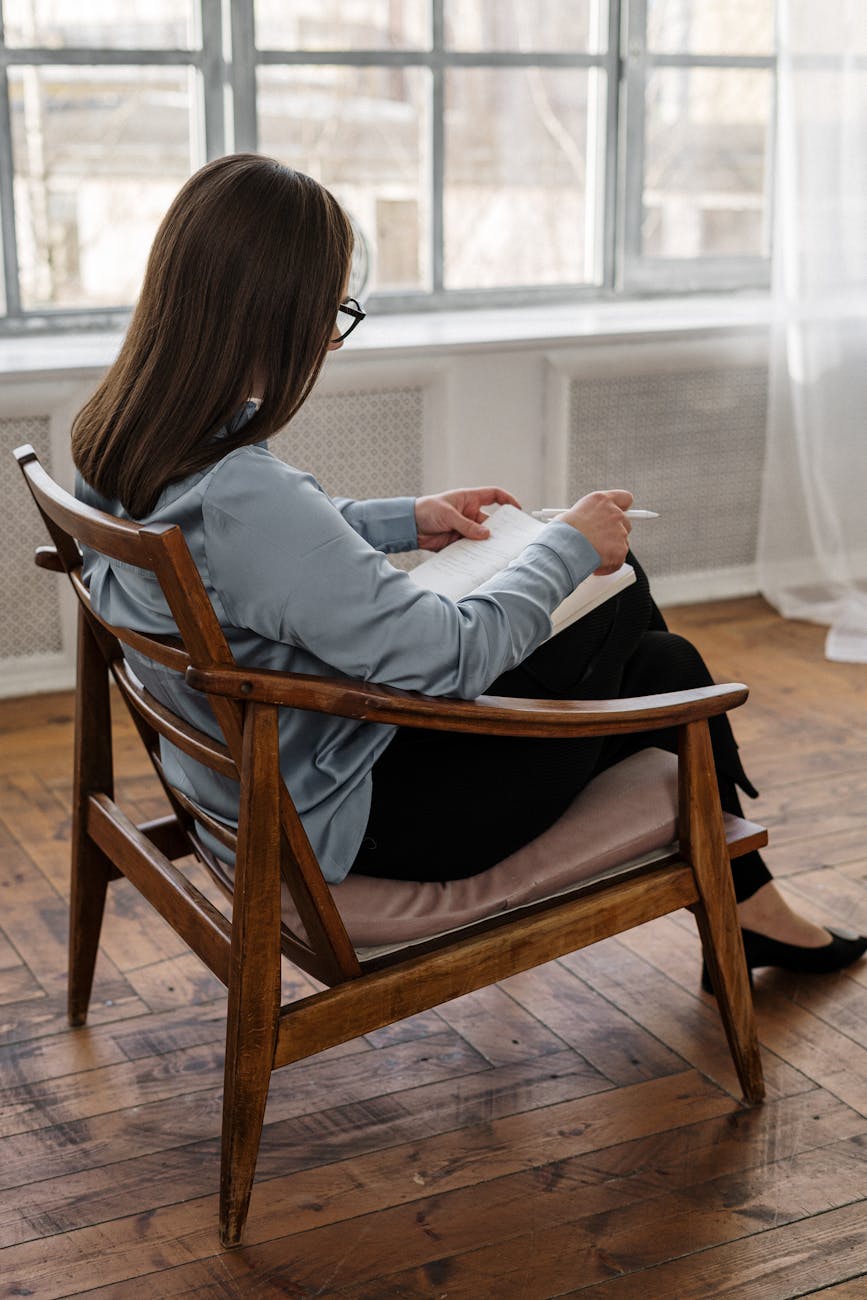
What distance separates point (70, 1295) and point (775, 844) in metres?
1.35

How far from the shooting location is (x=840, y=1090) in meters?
1.74

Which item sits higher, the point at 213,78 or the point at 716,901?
the point at 213,78

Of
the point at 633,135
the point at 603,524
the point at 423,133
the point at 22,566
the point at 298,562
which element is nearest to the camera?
the point at 298,562

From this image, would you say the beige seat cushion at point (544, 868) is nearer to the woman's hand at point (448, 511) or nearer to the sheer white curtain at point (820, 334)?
the woman's hand at point (448, 511)

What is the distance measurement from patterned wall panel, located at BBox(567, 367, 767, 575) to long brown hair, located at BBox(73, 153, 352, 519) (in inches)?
83.5

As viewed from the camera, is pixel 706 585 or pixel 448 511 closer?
→ pixel 448 511

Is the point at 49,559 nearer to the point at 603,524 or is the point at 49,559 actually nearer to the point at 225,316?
the point at 225,316

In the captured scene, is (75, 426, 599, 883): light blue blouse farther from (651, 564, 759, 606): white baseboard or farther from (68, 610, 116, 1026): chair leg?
(651, 564, 759, 606): white baseboard

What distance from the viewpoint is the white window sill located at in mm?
3062

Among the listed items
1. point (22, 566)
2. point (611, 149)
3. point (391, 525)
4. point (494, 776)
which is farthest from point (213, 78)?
point (494, 776)

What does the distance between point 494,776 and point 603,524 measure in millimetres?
277

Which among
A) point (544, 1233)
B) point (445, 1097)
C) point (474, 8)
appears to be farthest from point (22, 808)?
point (474, 8)

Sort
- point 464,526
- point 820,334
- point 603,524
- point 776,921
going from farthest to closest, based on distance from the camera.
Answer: point 820,334
point 776,921
point 464,526
point 603,524

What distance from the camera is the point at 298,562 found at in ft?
4.23
